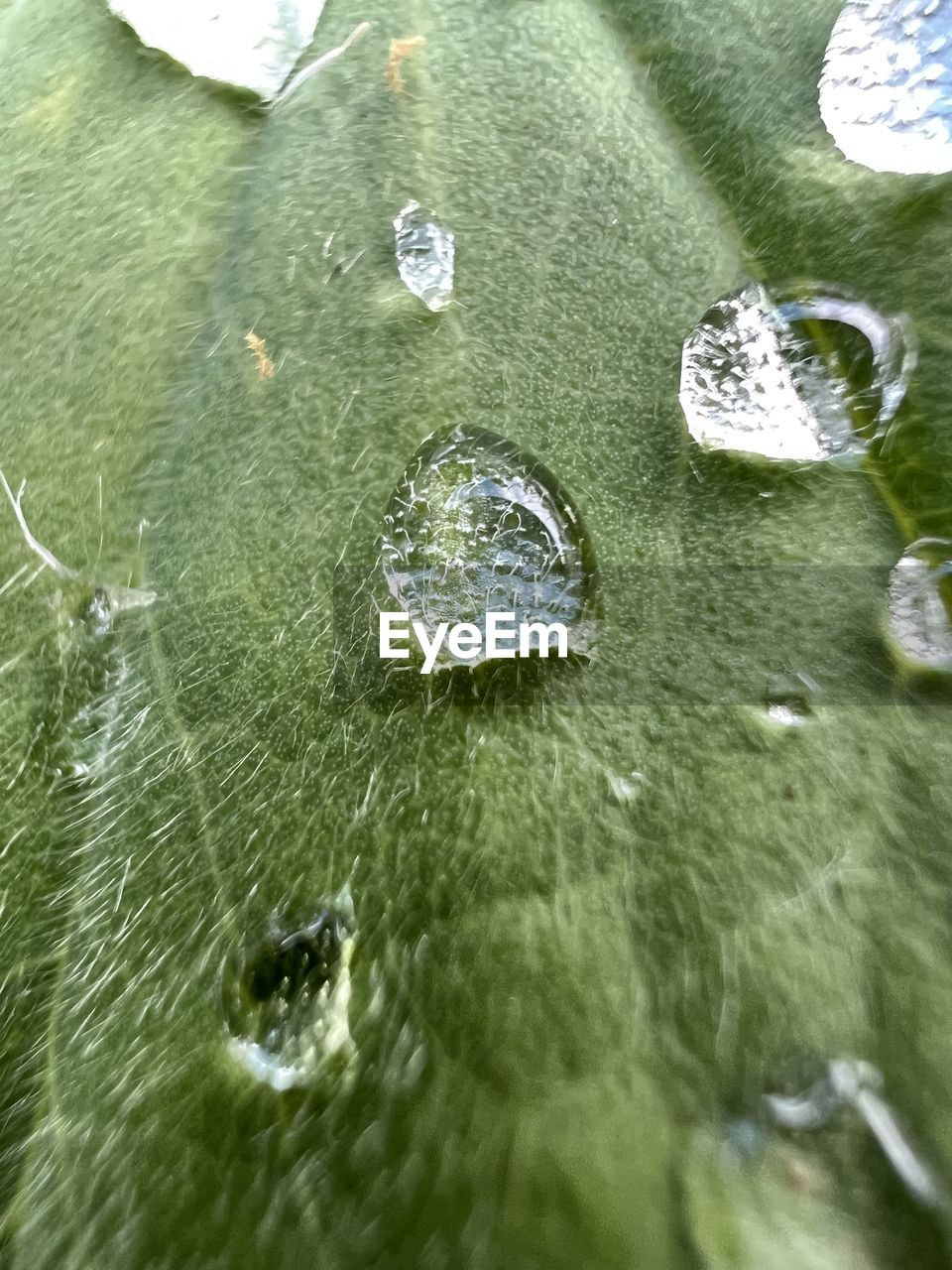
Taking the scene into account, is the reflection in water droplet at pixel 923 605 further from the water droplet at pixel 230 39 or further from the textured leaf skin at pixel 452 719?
the water droplet at pixel 230 39

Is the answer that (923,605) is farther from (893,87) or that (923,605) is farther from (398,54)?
(398,54)

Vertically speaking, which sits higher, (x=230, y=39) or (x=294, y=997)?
(x=230, y=39)

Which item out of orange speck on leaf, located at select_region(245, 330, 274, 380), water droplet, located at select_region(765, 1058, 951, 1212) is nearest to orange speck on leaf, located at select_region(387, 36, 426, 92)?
orange speck on leaf, located at select_region(245, 330, 274, 380)

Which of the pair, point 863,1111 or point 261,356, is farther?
point 261,356

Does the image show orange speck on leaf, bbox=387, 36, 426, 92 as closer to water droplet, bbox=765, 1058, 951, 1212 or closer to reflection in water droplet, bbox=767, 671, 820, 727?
reflection in water droplet, bbox=767, 671, 820, 727

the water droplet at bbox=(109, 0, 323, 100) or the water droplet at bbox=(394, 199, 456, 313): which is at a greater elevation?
the water droplet at bbox=(109, 0, 323, 100)

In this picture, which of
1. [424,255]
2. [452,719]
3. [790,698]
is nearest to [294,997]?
[452,719]

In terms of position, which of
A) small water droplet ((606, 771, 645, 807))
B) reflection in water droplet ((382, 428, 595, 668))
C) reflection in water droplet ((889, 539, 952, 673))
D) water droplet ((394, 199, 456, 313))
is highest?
water droplet ((394, 199, 456, 313))

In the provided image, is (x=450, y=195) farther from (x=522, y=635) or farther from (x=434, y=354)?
(x=522, y=635)

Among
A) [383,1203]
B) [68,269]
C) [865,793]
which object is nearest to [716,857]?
[865,793]
